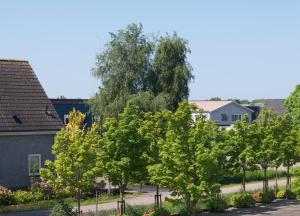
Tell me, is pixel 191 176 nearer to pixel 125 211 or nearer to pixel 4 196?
pixel 125 211

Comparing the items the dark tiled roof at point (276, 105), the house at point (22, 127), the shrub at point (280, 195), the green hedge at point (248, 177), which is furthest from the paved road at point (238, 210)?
the dark tiled roof at point (276, 105)

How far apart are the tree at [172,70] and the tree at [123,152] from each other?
76.3 feet

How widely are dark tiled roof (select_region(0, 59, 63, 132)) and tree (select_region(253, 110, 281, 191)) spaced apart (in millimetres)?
12889

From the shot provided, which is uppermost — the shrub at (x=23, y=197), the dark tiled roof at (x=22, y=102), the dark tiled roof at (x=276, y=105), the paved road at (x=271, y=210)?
the dark tiled roof at (x=276, y=105)

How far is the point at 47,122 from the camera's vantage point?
1506 inches

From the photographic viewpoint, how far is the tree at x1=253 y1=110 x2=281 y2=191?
35.3 m

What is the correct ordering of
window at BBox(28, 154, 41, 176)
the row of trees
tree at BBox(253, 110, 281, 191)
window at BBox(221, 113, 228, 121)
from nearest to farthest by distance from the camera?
the row of trees, tree at BBox(253, 110, 281, 191), window at BBox(28, 154, 41, 176), window at BBox(221, 113, 228, 121)

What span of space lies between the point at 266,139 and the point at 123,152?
1126 centimetres

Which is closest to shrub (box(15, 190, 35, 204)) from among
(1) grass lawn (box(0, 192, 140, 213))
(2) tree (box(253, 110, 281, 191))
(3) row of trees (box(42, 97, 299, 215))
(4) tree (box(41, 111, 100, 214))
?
(1) grass lawn (box(0, 192, 140, 213))

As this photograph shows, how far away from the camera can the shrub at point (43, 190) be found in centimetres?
3544

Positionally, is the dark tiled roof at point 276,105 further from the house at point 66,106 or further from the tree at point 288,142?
the tree at point 288,142

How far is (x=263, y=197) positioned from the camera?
35781 millimetres

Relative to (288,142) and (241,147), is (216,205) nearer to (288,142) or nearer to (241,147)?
(241,147)

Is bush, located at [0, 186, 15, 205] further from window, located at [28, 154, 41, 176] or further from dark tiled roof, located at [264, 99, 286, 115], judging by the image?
dark tiled roof, located at [264, 99, 286, 115]
